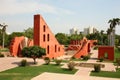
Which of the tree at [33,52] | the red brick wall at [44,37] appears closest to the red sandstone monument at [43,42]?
the red brick wall at [44,37]

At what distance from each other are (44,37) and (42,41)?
5.23ft

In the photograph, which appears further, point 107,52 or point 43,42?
point 43,42

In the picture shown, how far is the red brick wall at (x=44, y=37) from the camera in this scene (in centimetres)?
3475

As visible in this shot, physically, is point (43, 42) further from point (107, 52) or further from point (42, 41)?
point (107, 52)

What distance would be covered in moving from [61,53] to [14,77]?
1063 inches

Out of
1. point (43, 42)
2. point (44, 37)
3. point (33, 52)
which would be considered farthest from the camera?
point (44, 37)

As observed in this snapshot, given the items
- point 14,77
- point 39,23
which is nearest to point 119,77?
point 14,77

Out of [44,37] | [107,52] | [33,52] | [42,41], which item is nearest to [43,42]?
[42,41]

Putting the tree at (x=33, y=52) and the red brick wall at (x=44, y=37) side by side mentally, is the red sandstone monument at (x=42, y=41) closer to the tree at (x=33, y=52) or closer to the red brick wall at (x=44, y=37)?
the red brick wall at (x=44, y=37)

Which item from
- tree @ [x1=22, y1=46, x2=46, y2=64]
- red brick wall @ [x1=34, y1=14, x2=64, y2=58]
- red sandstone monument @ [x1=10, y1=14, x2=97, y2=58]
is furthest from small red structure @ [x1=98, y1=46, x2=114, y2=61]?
tree @ [x1=22, y1=46, x2=46, y2=64]

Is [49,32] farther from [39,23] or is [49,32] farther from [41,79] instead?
[41,79]

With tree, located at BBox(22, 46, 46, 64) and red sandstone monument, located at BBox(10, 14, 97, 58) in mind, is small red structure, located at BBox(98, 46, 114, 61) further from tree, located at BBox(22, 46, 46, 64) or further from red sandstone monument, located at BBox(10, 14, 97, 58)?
Answer: tree, located at BBox(22, 46, 46, 64)

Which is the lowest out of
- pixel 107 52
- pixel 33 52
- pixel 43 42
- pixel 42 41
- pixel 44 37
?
pixel 107 52

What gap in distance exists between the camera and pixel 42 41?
35.3 meters
